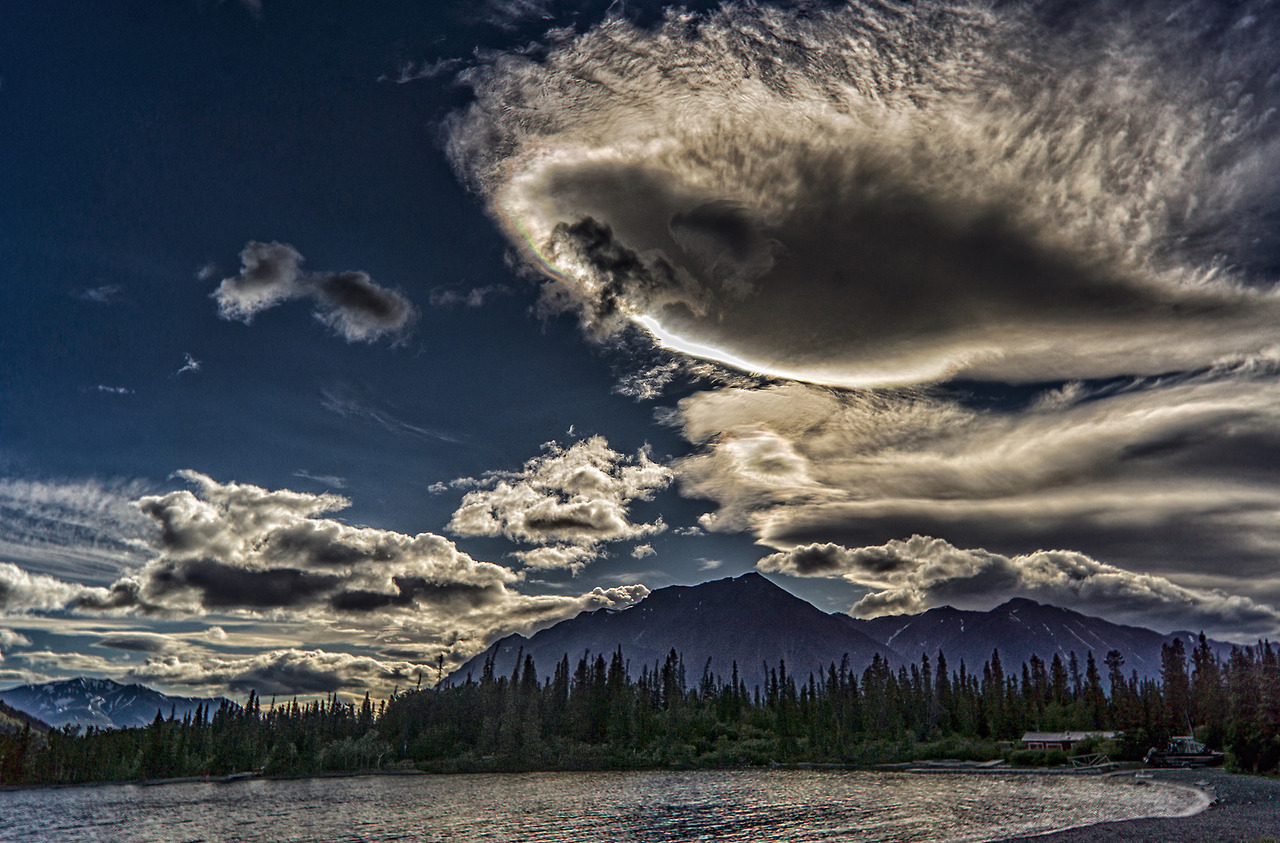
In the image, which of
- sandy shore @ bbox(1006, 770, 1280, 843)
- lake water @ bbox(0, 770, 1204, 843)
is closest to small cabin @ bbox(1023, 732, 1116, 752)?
lake water @ bbox(0, 770, 1204, 843)

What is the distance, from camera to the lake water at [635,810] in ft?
265

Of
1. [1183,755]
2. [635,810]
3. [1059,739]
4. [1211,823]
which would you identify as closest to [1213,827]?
[1211,823]

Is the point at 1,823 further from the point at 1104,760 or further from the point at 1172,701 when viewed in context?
the point at 1172,701

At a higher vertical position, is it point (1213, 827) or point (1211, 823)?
point (1213, 827)

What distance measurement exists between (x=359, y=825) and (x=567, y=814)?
1181 inches

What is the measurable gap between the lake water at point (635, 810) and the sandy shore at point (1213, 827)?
14.9 feet

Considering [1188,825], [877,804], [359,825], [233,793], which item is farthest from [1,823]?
[1188,825]

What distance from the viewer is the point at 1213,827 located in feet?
201

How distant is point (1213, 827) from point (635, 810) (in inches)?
2812

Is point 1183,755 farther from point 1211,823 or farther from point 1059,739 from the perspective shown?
point 1211,823

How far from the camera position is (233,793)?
7032 inches

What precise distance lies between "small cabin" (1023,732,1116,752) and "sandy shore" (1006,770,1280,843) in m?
81.8

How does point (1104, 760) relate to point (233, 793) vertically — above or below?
above

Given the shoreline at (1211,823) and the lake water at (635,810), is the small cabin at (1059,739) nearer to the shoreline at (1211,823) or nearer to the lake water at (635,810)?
the lake water at (635,810)
